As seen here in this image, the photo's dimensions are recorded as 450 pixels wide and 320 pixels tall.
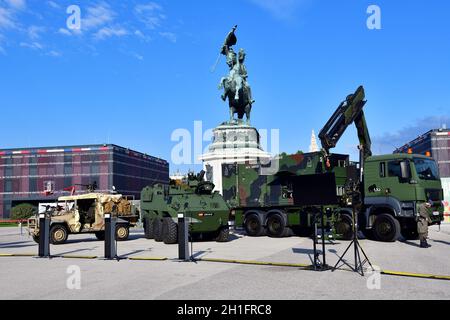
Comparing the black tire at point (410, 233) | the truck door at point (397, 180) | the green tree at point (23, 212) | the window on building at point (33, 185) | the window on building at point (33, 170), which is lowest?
the black tire at point (410, 233)

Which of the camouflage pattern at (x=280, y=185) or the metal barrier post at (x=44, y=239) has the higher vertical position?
the camouflage pattern at (x=280, y=185)

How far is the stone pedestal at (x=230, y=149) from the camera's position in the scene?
2923 cm

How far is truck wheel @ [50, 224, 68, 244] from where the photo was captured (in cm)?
1855

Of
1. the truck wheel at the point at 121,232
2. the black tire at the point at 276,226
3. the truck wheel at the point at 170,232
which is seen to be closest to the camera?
the truck wheel at the point at 170,232

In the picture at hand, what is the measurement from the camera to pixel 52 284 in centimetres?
876

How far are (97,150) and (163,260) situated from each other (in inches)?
2497

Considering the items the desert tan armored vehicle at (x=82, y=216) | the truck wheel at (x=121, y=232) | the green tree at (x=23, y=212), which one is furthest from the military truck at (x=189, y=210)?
the green tree at (x=23, y=212)

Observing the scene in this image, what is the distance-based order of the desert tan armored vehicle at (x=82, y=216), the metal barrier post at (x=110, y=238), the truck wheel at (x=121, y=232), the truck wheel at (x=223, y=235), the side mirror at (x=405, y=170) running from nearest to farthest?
the metal barrier post at (x=110, y=238) < the side mirror at (x=405, y=170) < the truck wheel at (x=223, y=235) < the desert tan armored vehicle at (x=82, y=216) < the truck wheel at (x=121, y=232)

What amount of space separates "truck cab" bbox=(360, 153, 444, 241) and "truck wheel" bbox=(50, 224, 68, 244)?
37.5 feet

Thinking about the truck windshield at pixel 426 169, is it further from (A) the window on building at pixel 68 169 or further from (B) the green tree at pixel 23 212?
(A) the window on building at pixel 68 169

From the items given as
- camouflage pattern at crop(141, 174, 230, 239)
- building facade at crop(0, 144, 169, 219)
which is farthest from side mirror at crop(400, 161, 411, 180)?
building facade at crop(0, 144, 169, 219)

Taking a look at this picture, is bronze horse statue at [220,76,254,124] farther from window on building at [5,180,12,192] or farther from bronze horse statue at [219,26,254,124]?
window on building at [5,180,12,192]
